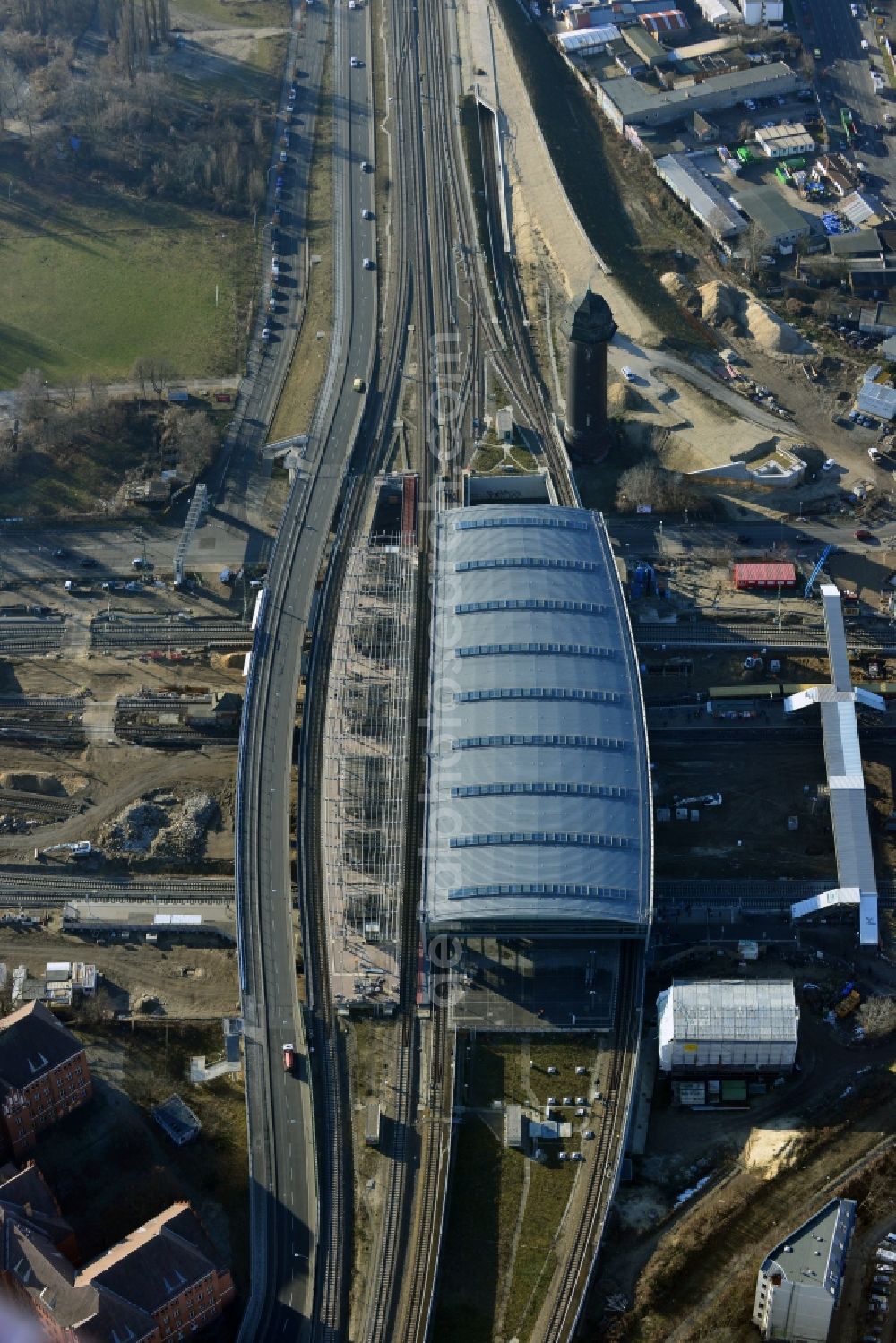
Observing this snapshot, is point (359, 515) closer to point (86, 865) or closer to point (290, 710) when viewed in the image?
point (290, 710)

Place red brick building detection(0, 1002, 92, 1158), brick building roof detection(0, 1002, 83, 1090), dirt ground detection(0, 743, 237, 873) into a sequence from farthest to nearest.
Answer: dirt ground detection(0, 743, 237, 873) → brick building roof detection(0, 1002, 83, 1090) → red brick building detection(0, 1002, 92, 1158)

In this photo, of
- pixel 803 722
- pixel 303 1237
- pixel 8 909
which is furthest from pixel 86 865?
pixel 803 722

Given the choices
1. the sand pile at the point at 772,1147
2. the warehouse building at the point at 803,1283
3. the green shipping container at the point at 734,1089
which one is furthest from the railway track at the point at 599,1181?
the warehouse building at the point at 803,1283

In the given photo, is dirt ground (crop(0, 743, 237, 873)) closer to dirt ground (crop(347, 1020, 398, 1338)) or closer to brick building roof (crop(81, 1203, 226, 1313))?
dirt ground (crop(347, 1020, 398, 1338))

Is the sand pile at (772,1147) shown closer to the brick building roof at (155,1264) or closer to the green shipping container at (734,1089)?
the green shipping container at (734,1089)

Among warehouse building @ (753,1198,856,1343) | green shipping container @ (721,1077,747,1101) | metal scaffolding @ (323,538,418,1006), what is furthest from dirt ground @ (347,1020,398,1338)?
warehouse building @ (753,1198,856,1343)

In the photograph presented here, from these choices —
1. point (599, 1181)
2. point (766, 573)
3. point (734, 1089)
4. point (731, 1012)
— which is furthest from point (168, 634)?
point (599, 1181)
